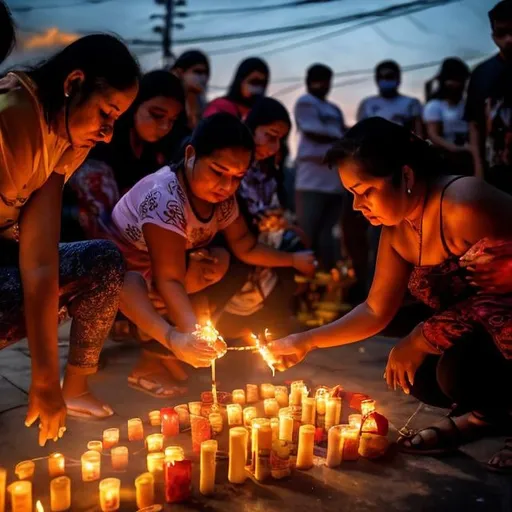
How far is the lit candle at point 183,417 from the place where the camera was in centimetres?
297

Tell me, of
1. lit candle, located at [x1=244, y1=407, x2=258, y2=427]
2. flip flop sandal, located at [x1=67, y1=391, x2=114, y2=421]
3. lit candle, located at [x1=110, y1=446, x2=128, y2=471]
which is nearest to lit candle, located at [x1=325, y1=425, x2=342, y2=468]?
lit candle, located at [x1=244, y1=407, x2=258, y2=427]

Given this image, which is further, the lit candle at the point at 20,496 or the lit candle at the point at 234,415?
the lit candle at the point at 234,415

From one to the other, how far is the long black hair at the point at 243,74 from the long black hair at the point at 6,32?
266 centimetres

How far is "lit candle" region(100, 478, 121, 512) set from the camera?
216 centimetres

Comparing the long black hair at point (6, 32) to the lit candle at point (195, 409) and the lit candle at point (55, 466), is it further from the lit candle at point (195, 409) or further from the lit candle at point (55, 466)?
the lit candle at point (195, 409)

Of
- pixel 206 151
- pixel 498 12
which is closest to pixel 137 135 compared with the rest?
pixel 206 151

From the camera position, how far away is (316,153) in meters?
5.76

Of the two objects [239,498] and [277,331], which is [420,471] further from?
[277,331]

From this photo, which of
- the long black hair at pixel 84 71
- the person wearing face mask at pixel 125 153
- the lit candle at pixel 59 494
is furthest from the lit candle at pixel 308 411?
the long black hair at pixel 84 71

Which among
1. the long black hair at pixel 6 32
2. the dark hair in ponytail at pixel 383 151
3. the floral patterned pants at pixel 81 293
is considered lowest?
the floral patterned pants at pixel 81 293

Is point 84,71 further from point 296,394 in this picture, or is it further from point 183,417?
point 296,394

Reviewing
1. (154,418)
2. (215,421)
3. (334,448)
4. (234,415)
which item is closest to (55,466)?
(154,418)

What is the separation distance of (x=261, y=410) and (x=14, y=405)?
124 centimetres

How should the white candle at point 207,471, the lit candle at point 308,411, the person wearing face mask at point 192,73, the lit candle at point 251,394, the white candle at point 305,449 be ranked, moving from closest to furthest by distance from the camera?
the white candle at point 207,471 → the white candle at point 305,449 → the lit candle at point 308,411 → the lit candle at point 251,394 → the person wearing face mask at point 192,73
